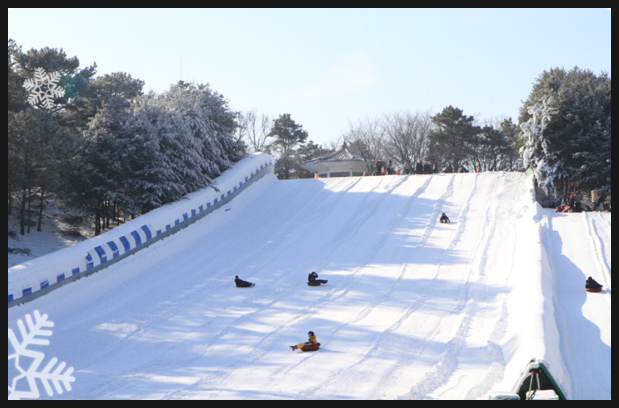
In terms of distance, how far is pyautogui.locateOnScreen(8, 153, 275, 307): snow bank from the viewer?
14609 mm

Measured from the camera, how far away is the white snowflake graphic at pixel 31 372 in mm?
10461

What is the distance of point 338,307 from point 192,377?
4.90 metres

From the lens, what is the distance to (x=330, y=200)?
27.7m

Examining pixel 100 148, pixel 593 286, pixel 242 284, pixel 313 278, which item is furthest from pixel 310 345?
pixel 100 148

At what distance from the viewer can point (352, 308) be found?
1480cm

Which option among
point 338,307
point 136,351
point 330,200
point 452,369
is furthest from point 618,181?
point 330,200

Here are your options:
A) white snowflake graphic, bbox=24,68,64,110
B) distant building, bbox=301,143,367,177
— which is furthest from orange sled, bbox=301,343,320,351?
distant building, bbox=301,143,367,177

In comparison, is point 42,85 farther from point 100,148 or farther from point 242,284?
point 100,148

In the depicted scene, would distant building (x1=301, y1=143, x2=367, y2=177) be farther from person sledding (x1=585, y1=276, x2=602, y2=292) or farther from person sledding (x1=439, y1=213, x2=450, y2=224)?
person sledding (x1=585, y1=276, x2=602, y2=292)

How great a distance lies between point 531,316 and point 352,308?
446cm

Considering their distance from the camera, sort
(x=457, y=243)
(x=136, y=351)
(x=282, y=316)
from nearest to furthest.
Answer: (x=136, y=351)
(x=282, y=316)
(x=457, y=243)

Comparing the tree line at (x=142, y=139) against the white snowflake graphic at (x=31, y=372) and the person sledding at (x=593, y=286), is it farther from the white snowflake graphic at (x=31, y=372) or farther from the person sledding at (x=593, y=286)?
the person sledding at (x=593, y=286)

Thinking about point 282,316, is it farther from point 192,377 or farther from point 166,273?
point 166,273

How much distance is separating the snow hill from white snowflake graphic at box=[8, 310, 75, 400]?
1.06 feet
